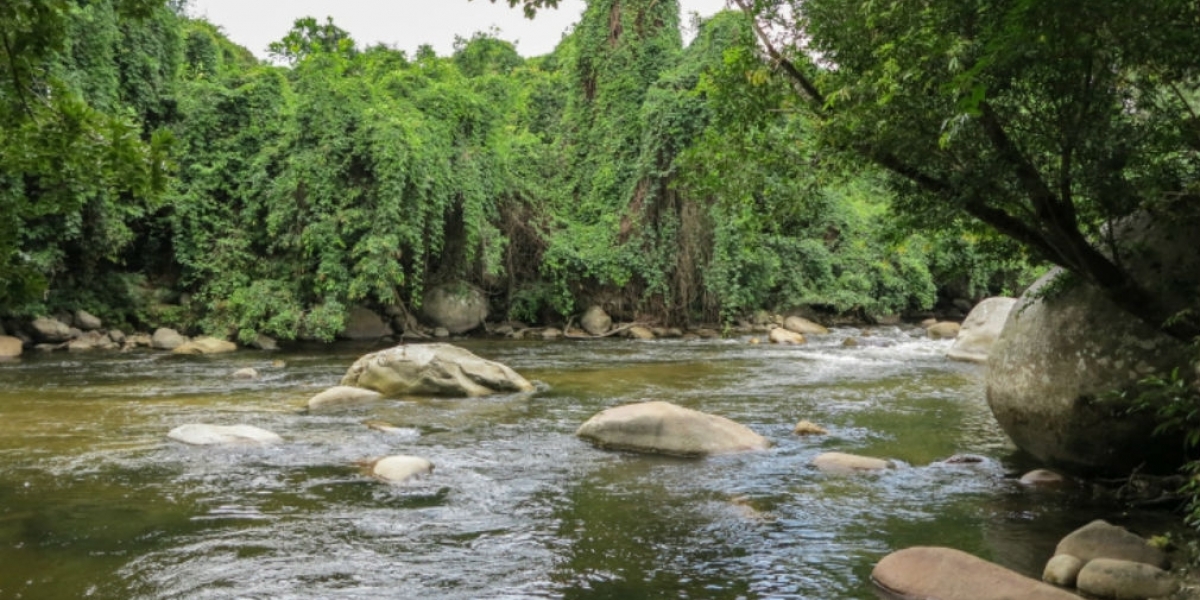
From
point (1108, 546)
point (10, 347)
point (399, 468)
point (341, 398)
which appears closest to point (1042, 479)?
point (1108, 546)

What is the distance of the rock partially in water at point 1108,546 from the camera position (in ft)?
16.3

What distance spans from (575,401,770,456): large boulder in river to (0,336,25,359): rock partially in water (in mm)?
12749

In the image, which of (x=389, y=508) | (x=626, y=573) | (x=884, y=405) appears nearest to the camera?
(x=626, y=573)

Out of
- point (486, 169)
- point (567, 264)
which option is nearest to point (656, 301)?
point (567, 264)

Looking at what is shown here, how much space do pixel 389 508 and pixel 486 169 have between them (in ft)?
55.8

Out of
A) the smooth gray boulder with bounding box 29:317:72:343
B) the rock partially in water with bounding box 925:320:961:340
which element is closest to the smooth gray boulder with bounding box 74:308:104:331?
the smooth gray boulder with bounding box 29:317:72:343

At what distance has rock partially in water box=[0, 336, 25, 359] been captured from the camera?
16016mm

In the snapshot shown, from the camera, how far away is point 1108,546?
16.6ft

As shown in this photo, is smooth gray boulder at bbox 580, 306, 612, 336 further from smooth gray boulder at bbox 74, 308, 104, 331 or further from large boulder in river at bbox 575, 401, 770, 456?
large boulder in river at bbox 575, 401, 770, 456

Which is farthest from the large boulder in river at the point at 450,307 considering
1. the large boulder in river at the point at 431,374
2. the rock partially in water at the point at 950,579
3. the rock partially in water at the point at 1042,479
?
the rock partially in water at the point at 950,579

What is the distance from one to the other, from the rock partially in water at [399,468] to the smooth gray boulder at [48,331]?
45.2ft

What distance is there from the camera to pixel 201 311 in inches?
777

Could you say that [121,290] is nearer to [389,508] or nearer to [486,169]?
[486,169]

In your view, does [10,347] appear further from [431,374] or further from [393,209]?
[431,374]
